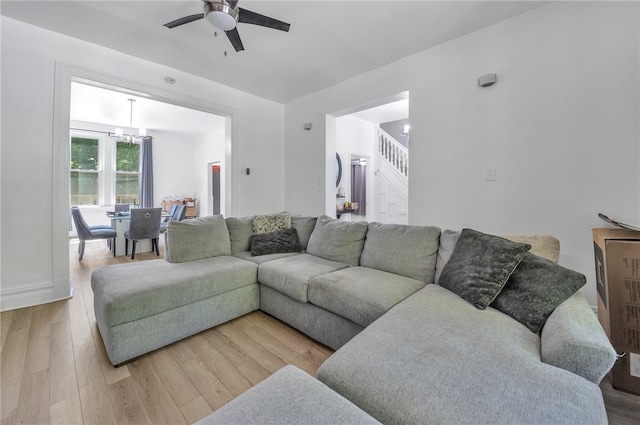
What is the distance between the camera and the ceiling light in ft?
6.29

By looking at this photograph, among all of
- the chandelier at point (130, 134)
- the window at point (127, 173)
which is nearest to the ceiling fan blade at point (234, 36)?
the chandelier at point (130, 134)

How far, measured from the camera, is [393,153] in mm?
6277

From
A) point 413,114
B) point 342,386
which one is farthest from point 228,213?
point 342,386

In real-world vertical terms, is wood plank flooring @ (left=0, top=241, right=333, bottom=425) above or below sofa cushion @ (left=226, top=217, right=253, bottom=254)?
below

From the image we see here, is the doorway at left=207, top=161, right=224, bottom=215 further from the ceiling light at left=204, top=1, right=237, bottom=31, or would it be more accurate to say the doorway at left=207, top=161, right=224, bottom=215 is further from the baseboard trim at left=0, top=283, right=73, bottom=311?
the ceiling light at left=204, top=1, right=237, bottom=31

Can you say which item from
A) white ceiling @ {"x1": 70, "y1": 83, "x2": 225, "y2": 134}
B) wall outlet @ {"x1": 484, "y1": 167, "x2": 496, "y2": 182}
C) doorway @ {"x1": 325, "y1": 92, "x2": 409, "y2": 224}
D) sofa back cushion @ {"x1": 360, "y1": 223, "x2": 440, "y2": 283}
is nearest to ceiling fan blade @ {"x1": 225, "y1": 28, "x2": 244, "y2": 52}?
sofa back cushion @ {"x1": 360, "y1": 223, "x2": 440, "y2": 283}

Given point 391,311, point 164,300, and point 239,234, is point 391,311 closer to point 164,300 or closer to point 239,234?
point 164,300

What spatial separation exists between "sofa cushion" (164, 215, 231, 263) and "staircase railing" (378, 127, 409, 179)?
14.7ft

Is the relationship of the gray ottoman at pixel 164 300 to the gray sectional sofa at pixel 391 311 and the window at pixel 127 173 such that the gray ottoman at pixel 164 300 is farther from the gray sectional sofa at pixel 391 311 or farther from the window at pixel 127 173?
the window at pixel 127 173

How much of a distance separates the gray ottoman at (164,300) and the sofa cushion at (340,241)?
676 mm

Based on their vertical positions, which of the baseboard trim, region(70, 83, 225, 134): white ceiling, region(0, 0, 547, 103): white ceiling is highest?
region(70, 83, 225, 134): white ceiling

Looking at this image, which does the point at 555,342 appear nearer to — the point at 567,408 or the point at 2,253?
the point at 567,408

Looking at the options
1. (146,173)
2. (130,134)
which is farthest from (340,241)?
(146,173)

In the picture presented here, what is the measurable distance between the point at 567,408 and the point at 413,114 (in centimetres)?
299
